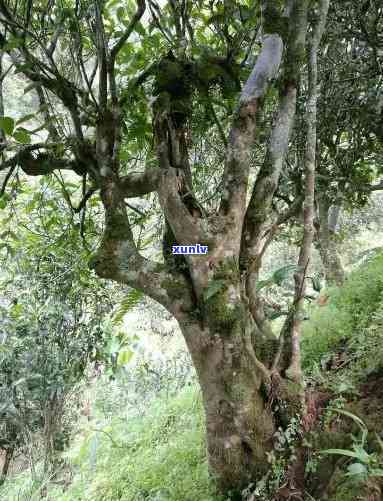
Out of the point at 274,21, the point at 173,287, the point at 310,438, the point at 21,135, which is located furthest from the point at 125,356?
the point at 274,21

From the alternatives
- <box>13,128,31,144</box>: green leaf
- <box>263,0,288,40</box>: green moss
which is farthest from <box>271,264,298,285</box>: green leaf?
<box>13,128,31,144</box>: green leaf

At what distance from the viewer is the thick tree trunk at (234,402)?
77.6 inches

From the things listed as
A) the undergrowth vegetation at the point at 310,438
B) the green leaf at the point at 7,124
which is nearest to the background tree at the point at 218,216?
the green leaf at the point at 7,124

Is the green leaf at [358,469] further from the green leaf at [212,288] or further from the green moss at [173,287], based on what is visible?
the green moss at [173,287]

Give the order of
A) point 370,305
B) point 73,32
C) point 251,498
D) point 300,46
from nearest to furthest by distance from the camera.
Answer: point 251,498
point 300,46
point 73,32
point 370,305

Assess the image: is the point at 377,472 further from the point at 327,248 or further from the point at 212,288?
the point at 327,248

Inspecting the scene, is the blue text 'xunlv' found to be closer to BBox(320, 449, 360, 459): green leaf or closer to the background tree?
the background tree

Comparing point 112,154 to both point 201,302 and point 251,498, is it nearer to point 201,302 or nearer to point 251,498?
point 201,302

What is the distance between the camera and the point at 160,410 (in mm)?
4164

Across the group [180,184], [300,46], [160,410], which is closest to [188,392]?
[160,410]

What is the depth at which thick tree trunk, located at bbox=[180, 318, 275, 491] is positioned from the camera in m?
1.97

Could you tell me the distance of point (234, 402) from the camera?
1977 mm

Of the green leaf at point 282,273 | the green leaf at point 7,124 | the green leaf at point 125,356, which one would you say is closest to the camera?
the green leaf at point 7,124

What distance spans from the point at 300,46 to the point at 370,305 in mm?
1856
